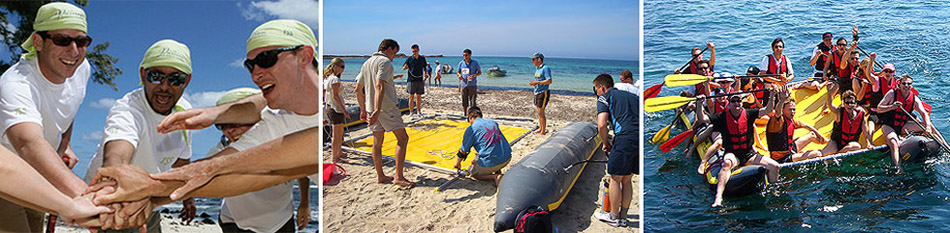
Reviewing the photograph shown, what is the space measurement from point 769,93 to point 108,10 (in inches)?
155

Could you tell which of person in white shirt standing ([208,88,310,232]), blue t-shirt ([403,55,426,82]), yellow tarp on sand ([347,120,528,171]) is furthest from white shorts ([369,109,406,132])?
person in white shirt standing ([208,88,310,232])

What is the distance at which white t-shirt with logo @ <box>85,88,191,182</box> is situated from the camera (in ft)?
5.01

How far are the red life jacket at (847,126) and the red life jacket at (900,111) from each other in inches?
12.4

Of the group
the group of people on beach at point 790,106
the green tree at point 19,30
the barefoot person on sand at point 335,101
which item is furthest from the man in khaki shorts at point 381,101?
the group of people on beach at point 790,106

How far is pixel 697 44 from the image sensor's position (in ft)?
11.9

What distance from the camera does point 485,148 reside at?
103 inches

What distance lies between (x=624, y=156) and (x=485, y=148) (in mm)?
750

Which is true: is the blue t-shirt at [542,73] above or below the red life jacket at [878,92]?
above

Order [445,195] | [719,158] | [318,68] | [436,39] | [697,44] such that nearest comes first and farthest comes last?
[318,68] < [436,39] < [445,195] < [719,158] < [697,44]

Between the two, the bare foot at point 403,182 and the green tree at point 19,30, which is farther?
the bare foot at point 403,182

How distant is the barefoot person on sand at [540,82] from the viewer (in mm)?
2457

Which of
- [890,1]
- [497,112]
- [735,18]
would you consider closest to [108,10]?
[497,112]

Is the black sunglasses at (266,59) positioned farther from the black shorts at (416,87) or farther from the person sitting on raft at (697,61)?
the person sitting on raft at (697,61)

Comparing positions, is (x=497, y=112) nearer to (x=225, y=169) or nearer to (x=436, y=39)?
(x=436, y=39)
